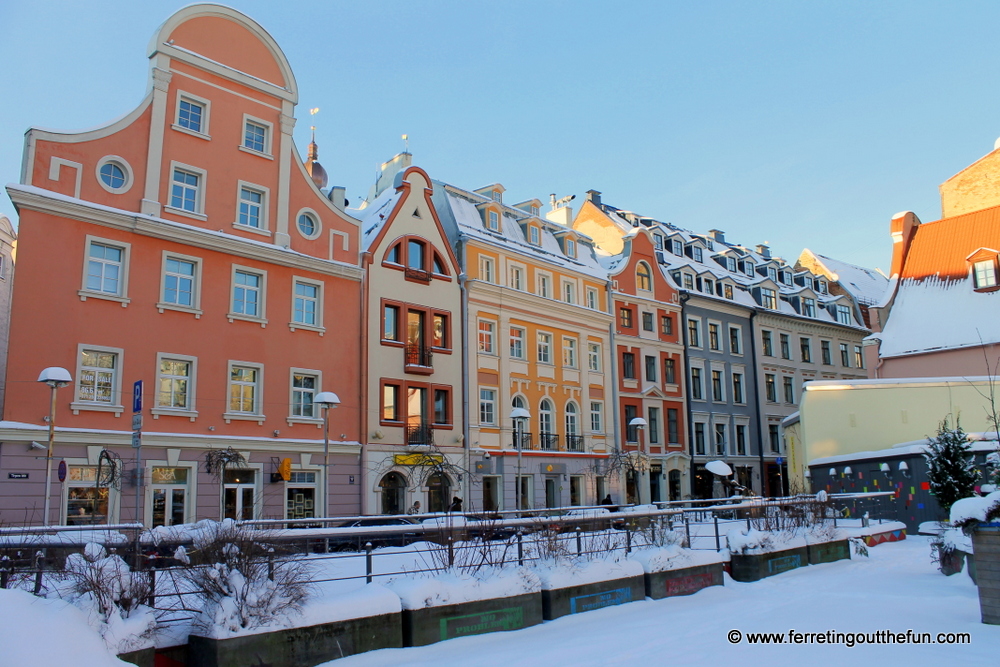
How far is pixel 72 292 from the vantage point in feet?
79.4

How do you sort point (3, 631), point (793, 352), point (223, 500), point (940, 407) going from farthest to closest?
point (793, 352) → point (940, 407) → point (223, 500) → point (3, 631)

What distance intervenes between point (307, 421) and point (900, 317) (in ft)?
110

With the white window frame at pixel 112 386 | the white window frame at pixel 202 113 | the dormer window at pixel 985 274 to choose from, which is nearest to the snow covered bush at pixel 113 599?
the white window frame at pixel 112 386

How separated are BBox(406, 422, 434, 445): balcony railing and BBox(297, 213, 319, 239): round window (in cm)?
807

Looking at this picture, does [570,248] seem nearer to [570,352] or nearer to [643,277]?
[643,277]

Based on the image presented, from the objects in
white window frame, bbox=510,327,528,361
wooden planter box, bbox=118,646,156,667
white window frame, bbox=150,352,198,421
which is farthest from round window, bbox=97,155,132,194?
wooden planter box, bbox=118,646,156,667

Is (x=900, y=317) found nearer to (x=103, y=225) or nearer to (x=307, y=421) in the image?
(x=307, y=421)

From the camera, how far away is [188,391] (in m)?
26.5

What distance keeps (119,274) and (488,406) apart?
1662 centimetres

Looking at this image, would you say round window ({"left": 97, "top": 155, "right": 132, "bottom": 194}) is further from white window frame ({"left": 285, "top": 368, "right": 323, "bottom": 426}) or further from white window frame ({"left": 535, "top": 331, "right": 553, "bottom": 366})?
white window frame ({"left": 535, "top": 331, "right": 553, "bottom": 366})

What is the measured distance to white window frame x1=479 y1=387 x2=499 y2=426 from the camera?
36662 millimetres

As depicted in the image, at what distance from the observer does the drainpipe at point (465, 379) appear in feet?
113

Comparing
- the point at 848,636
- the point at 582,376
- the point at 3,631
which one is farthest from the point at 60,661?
the point at 582,376

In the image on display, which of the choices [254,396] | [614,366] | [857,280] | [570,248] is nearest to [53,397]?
[254,396]
